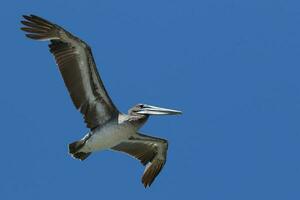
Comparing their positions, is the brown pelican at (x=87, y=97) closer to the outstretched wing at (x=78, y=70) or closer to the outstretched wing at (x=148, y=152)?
the outstretched wing at (x=78, y=70)

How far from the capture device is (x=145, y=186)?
2892 centimetres

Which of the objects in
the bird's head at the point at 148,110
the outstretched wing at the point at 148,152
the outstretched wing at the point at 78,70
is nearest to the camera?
the outstretched wing at the point at 78,70

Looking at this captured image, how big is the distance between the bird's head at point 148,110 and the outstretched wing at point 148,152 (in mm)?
1842

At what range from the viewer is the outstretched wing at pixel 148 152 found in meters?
28.8

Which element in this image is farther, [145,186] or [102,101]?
[145,186]

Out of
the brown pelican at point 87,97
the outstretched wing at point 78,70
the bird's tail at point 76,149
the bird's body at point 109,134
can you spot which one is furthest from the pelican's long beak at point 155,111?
the bird's tail at point 76,149

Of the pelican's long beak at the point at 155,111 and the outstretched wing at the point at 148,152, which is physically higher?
the pelican's long beak at the point at 155,111

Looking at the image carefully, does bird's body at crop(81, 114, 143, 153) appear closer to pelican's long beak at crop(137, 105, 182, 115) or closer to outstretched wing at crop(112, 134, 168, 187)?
pelican's long beak at crop(137, 105, 182, 115)

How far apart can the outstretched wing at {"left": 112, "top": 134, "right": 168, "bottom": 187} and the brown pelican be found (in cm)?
194

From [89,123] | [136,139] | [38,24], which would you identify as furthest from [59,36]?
[136,139]

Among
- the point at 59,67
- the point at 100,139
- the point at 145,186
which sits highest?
the point at 59,67

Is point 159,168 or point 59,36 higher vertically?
point 59,36

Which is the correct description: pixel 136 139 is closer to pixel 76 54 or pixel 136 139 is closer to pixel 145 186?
pixel 145 186

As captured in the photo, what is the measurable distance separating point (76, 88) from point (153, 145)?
3.65 meters
